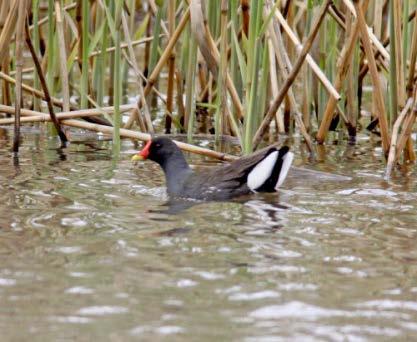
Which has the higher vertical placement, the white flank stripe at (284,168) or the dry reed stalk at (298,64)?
the dry reed stalk at (298,64)

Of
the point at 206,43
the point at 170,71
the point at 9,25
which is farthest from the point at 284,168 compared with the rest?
the point at 170,71

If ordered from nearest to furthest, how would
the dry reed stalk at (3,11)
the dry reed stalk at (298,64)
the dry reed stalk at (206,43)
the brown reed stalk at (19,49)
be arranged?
1. the dry reed stalk at (298,64)
2. the brown reed stalk at (19,49)
3. the dry reed stalk at (206,43)
4. the dry reed stalk at (3,11)

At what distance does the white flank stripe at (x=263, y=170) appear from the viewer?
5895 millimetres

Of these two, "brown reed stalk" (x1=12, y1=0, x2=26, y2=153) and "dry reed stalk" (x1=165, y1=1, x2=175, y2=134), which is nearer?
"brown reed stalk" (x1=12, y1=0, x2=26, y2=153)

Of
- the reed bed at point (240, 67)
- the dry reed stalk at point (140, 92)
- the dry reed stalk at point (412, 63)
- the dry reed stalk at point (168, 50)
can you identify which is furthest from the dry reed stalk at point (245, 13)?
the dry reed stalk at point (412, 63)

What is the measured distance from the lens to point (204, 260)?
13.9ft

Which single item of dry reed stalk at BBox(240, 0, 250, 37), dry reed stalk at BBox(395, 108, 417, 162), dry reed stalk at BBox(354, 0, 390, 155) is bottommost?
dry reed stalk at BBox(395, 108, 417, 162)

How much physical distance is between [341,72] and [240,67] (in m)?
1.02

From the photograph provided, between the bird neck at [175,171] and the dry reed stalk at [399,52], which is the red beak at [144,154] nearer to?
the bird neck at [175,171]

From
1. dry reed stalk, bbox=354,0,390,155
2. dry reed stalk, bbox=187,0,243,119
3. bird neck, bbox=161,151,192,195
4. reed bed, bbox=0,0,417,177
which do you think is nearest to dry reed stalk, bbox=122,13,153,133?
reed bed, bbox=0,0,417,177

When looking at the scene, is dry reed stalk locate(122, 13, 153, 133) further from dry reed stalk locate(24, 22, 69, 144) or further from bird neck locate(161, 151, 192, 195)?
bird neck locate(161, 151, 192, 195)

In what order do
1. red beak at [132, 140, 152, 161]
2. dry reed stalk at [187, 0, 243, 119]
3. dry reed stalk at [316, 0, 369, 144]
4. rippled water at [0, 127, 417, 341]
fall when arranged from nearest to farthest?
1. rippled water at [0, 127, 417, 341]
2. dry reed stalk at [187, 0, 243, 119]
3. red beak at [132, 140, 152, 161]
4. dry reed stalk at [316, 0, 369, 144]

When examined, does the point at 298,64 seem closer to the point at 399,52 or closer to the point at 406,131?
the point at 399,52

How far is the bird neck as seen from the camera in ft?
19.8
